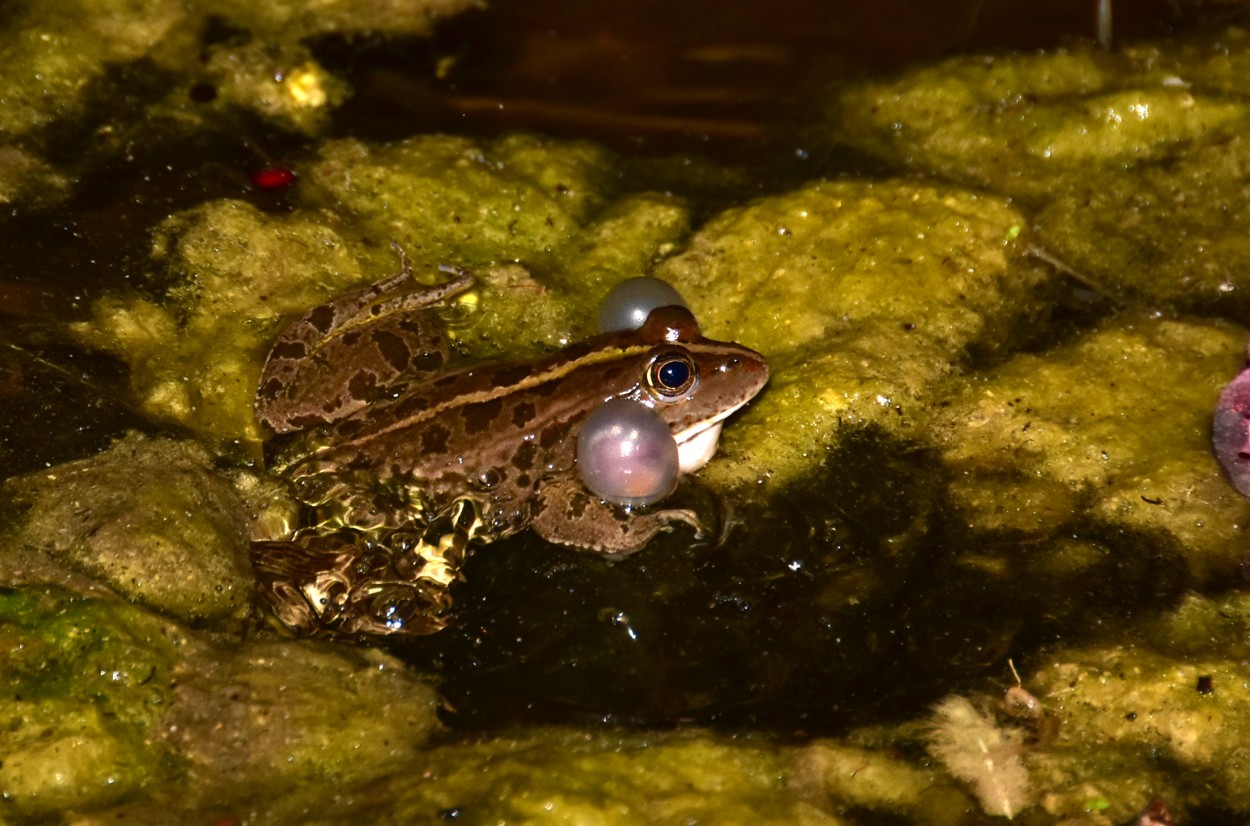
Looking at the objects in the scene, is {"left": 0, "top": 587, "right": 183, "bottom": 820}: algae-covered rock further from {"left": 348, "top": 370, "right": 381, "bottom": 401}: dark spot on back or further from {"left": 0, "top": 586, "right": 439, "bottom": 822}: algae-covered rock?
{"left": 348, "top": 370, "right": 381, "bottom": 401}: dark spot on back

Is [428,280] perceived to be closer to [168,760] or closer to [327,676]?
[327,676]

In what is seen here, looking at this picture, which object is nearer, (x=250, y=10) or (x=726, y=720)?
(x=726, y=720)

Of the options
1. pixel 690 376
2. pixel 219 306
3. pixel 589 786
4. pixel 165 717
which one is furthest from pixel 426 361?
pixel 589 786

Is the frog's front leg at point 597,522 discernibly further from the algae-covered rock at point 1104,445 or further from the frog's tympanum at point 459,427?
the algae-covered rock at point 1104,445

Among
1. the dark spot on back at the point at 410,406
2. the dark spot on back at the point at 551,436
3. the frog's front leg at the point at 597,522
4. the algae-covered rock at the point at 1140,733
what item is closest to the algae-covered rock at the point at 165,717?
the frog's front leg at the point at 597,522

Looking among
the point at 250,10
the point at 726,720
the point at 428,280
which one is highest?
the point at 250,10

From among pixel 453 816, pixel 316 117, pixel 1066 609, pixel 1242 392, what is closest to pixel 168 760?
pixel 453 816

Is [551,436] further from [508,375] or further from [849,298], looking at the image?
[849,298]
